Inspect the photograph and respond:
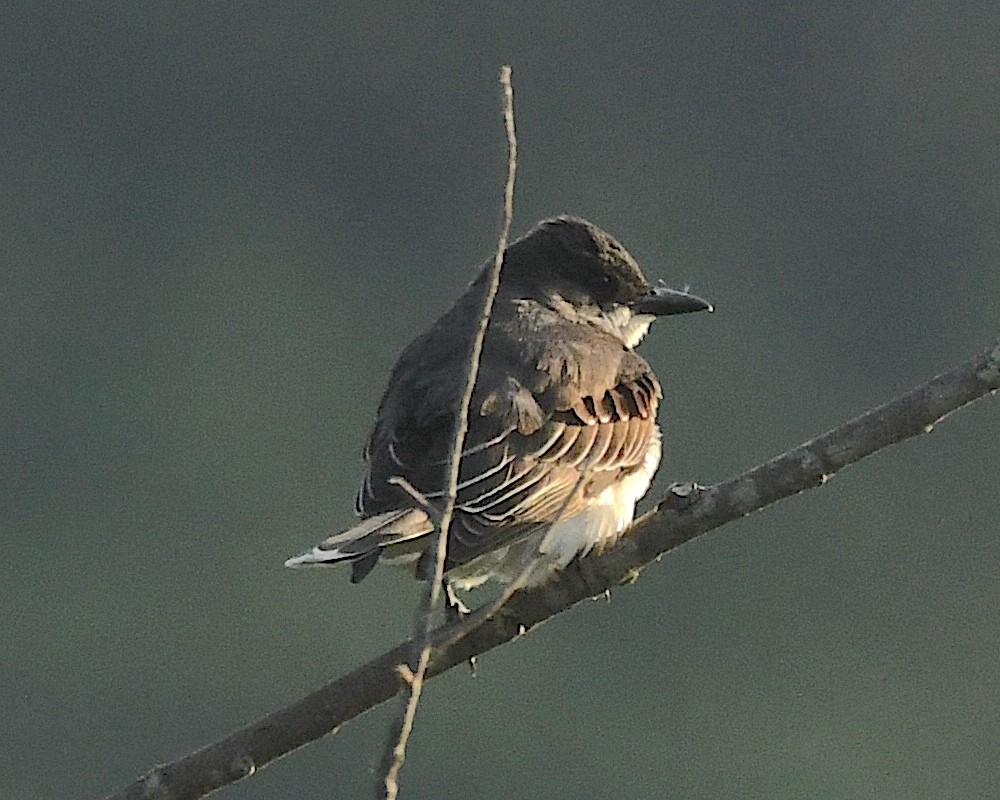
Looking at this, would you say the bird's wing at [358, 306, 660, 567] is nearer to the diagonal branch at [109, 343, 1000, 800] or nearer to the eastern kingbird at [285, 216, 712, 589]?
the eastern kingbird at [285, 216, 712, 589]

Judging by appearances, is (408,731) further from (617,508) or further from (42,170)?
(42,170)

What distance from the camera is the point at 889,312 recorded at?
47.9 metres

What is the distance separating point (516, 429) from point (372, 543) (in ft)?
2.57

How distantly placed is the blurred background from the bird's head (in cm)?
2132

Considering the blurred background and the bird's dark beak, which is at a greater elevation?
the bird's dark beak

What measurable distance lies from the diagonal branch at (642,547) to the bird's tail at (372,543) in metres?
0.33

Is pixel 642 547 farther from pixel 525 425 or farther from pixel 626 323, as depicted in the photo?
pixel 626 323

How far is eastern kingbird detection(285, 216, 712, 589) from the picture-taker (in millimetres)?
6941

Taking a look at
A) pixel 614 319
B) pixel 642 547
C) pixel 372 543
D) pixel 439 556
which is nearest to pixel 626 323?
pixel 614 319

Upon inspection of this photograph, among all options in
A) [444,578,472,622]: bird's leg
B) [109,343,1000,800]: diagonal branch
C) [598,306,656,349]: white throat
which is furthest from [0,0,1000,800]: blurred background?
[109,343,1000,800]: diagonal branch

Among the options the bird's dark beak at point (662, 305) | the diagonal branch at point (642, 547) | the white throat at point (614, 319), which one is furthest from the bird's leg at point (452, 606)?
the bird's dark beak at point (662, 305)

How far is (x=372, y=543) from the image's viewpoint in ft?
21.9

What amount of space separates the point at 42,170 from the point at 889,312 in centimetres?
1454

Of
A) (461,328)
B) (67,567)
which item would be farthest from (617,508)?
(67,567)
